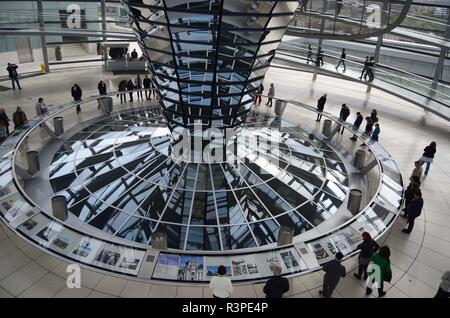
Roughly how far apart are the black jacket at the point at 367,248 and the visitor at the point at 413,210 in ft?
9.01

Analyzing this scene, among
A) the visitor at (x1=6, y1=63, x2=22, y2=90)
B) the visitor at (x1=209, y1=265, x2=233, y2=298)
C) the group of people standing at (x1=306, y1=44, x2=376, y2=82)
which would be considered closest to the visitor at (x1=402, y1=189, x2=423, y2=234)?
the visitor at (x1=209, y1=265, x2=233, y2=298)

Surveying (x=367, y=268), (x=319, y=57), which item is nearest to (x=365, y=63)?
(x=319, y=57)

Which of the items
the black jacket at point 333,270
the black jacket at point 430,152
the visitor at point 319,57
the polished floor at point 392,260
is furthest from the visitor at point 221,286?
the visitor at point 319,57

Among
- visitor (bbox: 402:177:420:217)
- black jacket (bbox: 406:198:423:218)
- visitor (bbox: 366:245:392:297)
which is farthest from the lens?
visitor (bbox: 402:177:420:217)

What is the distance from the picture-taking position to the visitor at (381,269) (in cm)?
838

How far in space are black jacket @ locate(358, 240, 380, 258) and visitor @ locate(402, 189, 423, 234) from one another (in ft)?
9.01

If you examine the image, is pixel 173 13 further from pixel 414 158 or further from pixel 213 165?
pixel 414 158

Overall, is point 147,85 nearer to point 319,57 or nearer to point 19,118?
point 19,118

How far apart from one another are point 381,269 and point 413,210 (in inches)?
129

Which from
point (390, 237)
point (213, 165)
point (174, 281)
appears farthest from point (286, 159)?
point (174, 281)

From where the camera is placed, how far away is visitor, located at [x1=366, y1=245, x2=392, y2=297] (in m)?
8.38

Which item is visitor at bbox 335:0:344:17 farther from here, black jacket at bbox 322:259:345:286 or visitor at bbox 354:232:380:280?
black jacket at bbox 322:259:345:286

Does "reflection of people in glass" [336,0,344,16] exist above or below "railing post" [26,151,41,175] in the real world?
above

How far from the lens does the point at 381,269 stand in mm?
8438
